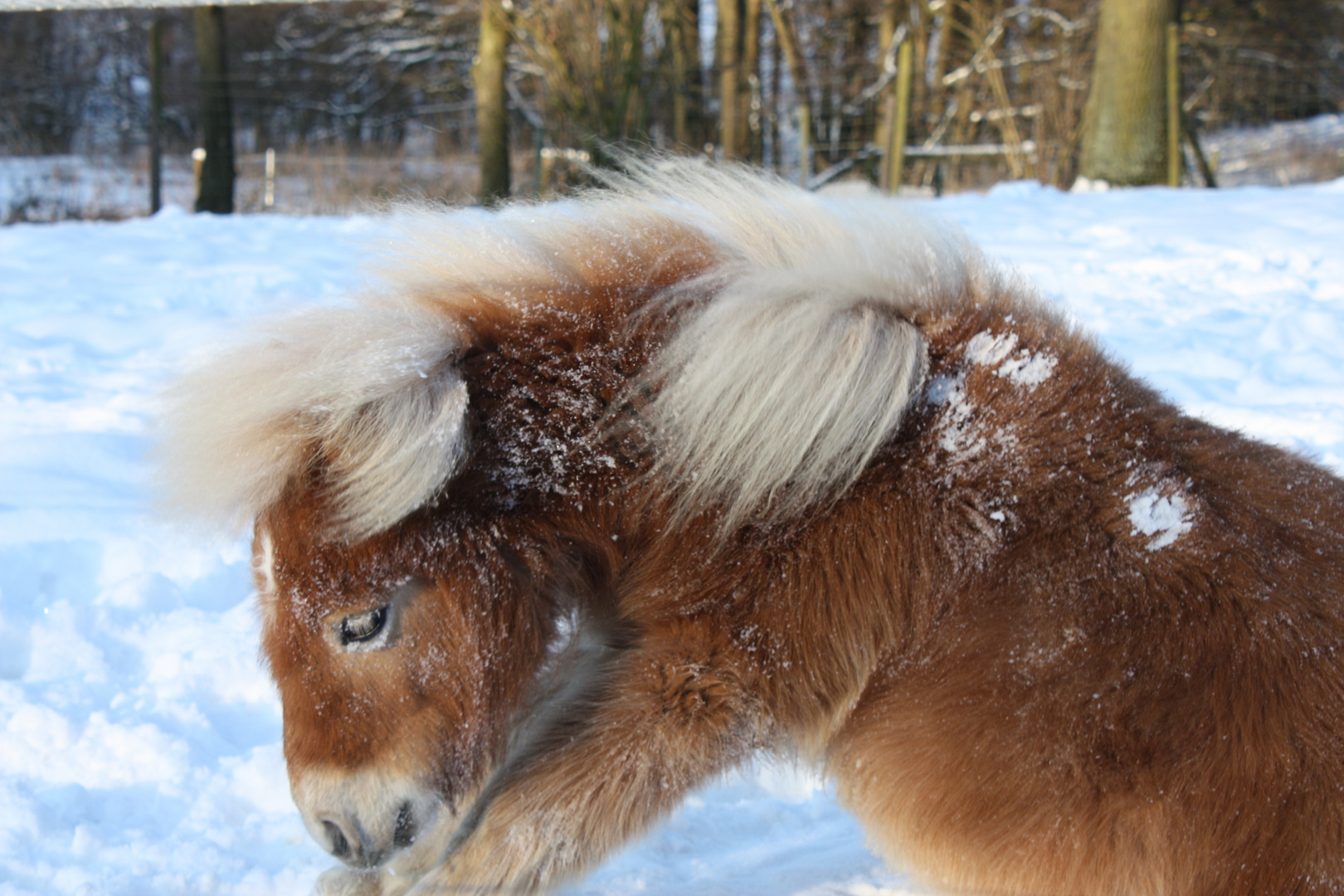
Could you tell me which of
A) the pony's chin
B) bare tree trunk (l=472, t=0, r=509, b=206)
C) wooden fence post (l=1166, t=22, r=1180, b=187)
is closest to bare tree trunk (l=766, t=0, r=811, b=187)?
bare tree trunk (l=472, t=0, r=509, b=206)

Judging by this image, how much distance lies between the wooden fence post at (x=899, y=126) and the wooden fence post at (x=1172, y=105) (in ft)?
9.29

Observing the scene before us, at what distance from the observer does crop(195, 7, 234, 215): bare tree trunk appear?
12844mm

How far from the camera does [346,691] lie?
1.68 meters

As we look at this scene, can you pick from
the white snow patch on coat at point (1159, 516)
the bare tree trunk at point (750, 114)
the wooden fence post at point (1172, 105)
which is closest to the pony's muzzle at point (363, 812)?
the white snow patch on coat at point (1159, 516)

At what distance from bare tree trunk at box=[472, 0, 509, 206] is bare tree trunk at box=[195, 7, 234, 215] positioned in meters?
3.50

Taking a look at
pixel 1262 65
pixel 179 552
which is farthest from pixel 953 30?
pixel 179 552

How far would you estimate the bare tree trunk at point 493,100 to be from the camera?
39.6 feet

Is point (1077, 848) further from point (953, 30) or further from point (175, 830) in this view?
point (953, 30)

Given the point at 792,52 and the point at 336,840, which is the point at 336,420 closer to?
the point at 336,840

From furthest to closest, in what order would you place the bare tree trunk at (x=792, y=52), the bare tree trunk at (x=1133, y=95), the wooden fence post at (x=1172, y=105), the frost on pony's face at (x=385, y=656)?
the bare tree trunk at (x=792, y=52) → the wooden fence post at (x=1172, y=105) → the bare tree trunk at (x=1133, y=95) → the frost on pony's face at (x=385, y=656)

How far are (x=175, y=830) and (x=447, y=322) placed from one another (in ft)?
4.57

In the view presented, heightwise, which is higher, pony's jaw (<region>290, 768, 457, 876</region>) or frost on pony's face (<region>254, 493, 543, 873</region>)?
frost on pony's face (<region>254, 493, 543, 873</region>)

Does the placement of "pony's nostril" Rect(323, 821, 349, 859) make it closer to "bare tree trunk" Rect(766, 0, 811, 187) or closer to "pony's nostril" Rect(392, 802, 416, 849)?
"pony's nostril" Rect(392, 802, 416, 849)

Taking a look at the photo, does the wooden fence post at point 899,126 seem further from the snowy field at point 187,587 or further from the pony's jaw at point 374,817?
the pony's jaw at point 374,817
